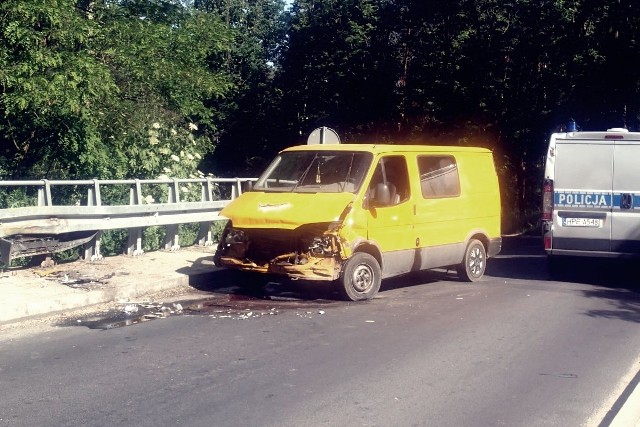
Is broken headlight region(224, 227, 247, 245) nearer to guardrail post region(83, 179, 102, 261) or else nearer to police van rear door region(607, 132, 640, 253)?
guardrail post region(83, 179, 102, 261)

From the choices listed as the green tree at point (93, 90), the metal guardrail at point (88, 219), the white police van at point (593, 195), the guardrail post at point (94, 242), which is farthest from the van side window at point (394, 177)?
the green tree at point (93, 90)

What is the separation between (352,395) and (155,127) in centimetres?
1422

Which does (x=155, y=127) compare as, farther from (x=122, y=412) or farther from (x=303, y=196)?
(x=122, y=412)

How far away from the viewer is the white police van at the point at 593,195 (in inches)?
501

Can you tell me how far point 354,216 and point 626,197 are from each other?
4.66 metres

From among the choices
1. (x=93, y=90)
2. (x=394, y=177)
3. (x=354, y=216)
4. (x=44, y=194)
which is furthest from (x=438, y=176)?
(x=93, y=90)

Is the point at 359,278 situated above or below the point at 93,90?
below

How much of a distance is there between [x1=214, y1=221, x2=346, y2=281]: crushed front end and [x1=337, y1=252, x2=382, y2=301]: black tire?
18 cm

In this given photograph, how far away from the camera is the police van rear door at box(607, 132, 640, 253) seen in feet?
41.6

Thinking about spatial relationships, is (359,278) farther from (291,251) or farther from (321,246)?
(291,251)

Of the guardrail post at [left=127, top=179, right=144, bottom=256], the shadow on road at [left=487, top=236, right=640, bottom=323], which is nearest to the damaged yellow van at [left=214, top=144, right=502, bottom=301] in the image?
the shadow on road at [left=487, top=236, right=640, bottom=323]

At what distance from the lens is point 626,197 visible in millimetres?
12742

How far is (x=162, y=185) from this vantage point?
16.9m

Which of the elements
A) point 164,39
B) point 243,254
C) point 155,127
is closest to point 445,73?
point 164,39
